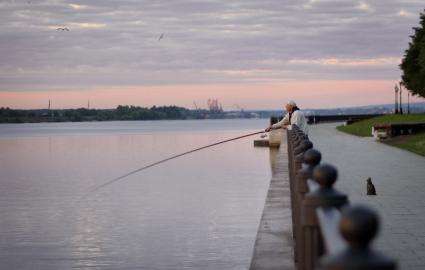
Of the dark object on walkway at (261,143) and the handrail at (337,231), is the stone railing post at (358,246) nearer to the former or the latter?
the handrail at (337,231)

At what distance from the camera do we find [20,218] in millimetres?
25078

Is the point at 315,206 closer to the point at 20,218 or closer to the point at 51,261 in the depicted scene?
the point at 51,261

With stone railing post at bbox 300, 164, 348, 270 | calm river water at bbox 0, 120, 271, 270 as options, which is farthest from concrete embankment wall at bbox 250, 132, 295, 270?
stone railing post at bbox 300, 164, 348, 270

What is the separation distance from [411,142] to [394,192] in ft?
69.2

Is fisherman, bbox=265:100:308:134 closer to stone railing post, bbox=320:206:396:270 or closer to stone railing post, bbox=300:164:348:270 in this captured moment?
stone railing post, bbox=300:164:348:270

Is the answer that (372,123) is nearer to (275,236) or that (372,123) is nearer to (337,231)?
(275,236)

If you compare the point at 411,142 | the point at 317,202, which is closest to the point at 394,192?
the point at 317,202

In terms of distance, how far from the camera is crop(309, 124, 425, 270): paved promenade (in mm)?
9703

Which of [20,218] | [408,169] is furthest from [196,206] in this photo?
[408,169]

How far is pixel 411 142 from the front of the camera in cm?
3684

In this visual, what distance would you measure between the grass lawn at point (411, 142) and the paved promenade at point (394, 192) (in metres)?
0.66

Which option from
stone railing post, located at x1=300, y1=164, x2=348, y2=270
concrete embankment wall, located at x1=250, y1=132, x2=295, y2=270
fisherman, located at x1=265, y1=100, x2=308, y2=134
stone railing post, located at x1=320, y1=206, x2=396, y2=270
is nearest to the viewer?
stone railing post, located at x1=320, y1=206, x2=396, y2=270

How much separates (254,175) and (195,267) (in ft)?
78.4

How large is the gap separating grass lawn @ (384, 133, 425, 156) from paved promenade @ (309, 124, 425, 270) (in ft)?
2.15
